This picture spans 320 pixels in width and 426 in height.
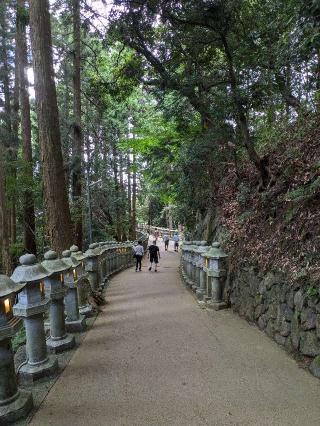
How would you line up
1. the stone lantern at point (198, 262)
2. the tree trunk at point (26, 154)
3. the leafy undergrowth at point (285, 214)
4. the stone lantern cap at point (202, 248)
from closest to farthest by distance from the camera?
the leafy undergrowth at point (285, 214)
the stone lantern cap at point (202, 248)
the stone lantern at point (198, 262)
the tree trunk at point (26, 154)

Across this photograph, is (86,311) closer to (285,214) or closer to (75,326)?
(75,326)

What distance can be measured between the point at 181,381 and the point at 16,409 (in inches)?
64.6

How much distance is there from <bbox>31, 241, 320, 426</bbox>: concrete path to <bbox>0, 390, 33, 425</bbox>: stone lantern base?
13cm

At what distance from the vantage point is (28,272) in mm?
3795

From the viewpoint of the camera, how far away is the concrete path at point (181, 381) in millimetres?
3188

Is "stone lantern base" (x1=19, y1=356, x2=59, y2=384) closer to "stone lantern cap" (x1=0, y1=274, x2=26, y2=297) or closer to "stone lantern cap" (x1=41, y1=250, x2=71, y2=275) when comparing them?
"stone lantern cap" (x1=41, y1=250, x2=71, y2=275)

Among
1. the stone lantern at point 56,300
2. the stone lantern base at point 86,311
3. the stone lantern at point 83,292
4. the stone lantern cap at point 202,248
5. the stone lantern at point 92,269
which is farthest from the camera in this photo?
the stone lantern at point 92,269

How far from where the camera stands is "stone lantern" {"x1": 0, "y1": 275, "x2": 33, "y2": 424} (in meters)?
3.00

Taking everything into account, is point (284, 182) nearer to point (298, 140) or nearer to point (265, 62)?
point (298, 140)

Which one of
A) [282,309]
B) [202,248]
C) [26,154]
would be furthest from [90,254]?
[26,154]

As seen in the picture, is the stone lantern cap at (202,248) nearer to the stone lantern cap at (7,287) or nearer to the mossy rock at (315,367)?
the mossy rock at (315,367)

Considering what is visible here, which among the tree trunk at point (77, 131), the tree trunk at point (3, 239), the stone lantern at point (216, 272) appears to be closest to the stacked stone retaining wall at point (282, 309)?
the stone lantern at point (216, 272)

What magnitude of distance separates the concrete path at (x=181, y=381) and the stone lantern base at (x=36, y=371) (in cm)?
17

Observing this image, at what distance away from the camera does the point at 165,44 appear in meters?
9.75
